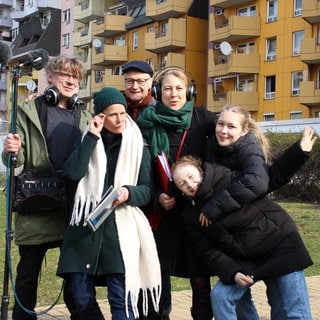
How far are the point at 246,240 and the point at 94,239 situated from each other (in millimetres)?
1085

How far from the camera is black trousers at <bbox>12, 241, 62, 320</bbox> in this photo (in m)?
4.74

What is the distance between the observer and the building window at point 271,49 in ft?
120

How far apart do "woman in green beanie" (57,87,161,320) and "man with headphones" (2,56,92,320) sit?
0.41 metres

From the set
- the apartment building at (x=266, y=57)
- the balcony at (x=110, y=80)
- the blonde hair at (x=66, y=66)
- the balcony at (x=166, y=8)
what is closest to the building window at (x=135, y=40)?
the balcony at (x=110, y=80)

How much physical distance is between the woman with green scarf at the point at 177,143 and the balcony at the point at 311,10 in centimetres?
3048

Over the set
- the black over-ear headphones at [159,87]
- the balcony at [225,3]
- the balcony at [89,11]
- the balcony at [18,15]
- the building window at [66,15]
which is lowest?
the black over-ear headphones at [159,87]

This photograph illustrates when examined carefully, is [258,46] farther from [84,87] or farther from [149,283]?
[149,283]

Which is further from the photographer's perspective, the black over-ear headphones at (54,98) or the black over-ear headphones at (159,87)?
the black over-ear headphones at (54,98)

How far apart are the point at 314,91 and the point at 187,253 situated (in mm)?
A: 30256

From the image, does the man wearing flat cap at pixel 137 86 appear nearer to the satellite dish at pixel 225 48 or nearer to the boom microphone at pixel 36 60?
the boom microphone at pixel 36 60

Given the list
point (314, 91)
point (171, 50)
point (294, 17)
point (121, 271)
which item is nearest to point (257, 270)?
point (121, 271)

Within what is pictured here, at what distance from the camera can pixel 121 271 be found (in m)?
4.18

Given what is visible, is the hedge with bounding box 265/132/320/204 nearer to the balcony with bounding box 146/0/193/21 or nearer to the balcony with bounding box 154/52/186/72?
the balcony with bounding box 154/52/186/72

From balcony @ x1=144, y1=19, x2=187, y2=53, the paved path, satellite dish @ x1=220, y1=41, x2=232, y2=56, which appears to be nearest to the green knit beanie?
the paved path
